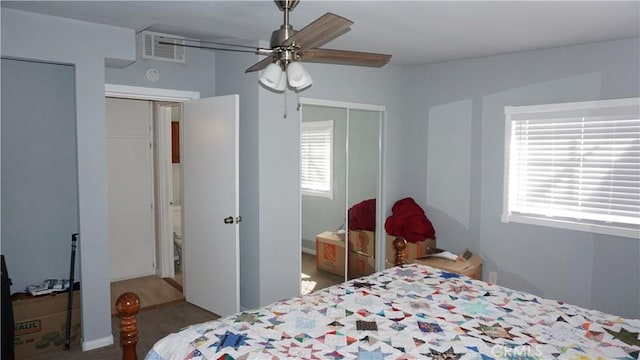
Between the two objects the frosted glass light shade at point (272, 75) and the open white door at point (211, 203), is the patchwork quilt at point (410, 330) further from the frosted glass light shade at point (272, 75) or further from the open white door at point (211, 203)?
the open white door at point (211, 203)

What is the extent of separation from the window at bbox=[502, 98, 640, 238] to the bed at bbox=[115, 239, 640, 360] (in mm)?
1619

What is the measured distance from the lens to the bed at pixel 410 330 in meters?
1.87

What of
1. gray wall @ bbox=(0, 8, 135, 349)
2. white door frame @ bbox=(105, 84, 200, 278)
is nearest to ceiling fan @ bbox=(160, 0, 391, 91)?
gray wall @ bbox=(0, 8, 135, 349)

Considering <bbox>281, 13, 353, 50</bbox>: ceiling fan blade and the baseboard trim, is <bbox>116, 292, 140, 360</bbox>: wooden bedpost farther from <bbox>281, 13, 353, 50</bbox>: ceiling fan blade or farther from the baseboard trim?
the baseboard trim

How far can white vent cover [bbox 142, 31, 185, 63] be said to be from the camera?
374 cm

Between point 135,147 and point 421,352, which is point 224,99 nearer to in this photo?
point 135,147

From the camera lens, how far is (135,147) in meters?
5.18

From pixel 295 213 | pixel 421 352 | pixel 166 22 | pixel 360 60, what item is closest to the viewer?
pixel 421 352

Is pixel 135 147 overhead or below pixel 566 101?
below

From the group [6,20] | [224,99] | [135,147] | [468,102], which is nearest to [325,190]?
[224,99]

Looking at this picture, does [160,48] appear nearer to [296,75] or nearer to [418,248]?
[296,75]

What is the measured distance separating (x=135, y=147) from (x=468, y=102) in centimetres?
361

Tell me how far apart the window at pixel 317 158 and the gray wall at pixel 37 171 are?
6.07 ft

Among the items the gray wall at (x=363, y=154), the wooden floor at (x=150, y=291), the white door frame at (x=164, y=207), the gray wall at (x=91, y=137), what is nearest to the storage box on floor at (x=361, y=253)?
the gray wall at (x=363, y=154)
